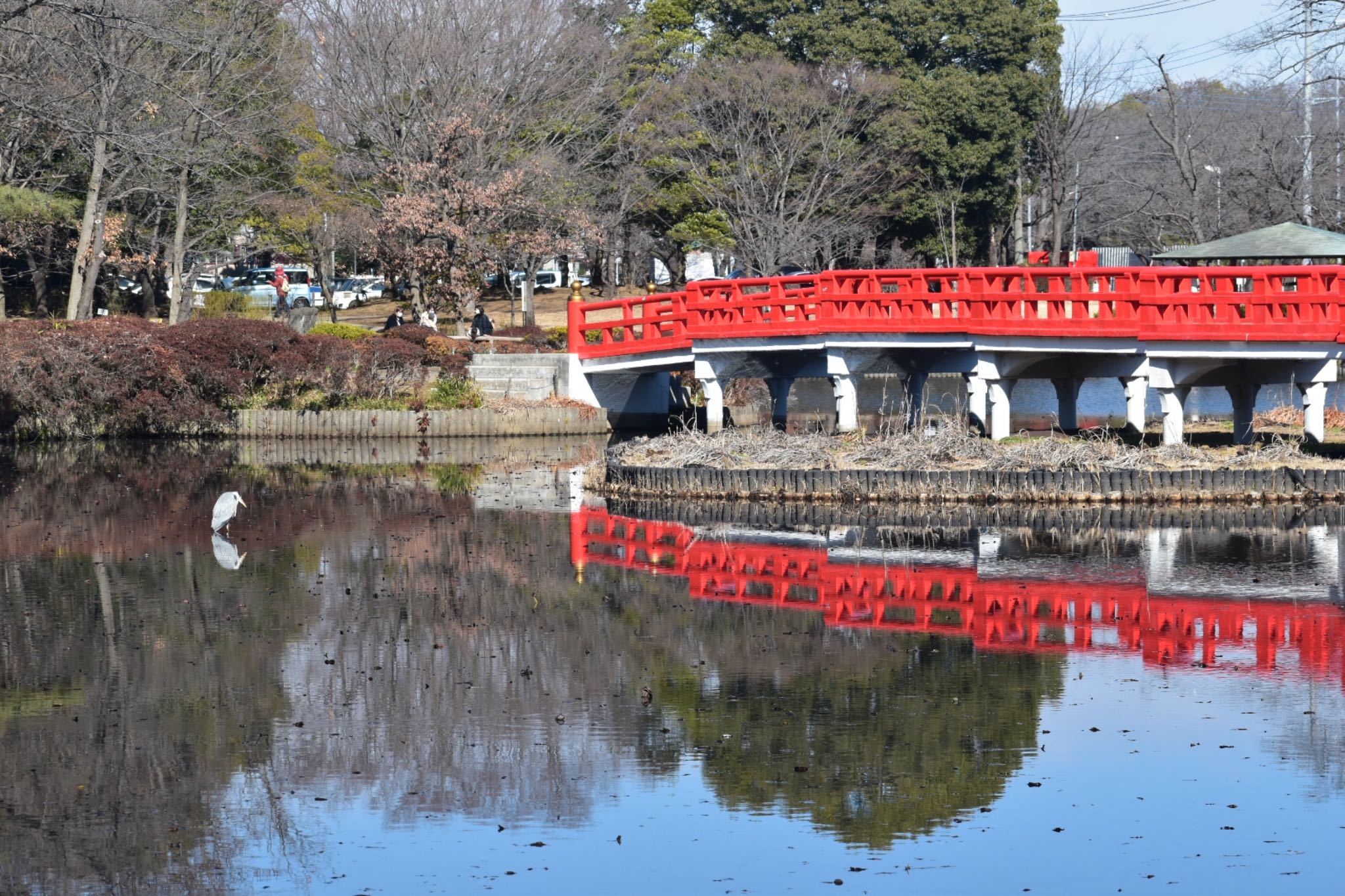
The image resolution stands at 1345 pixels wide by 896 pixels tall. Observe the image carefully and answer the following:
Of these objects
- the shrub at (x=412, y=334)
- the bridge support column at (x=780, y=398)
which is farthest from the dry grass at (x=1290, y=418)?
the shrub at (x=412, y=334)

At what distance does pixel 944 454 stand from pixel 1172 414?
4.04 meters

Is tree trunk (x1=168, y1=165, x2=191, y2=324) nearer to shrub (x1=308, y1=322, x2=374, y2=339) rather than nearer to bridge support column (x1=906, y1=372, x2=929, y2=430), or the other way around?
shrub (x1=308, y1=322, x2=374, y2=339)

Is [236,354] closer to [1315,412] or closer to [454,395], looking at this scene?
[454,395]

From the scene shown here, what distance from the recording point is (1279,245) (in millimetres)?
26406

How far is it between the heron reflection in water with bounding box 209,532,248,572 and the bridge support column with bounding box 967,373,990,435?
12.5 m

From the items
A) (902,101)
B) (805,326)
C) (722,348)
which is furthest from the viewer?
(902,101)

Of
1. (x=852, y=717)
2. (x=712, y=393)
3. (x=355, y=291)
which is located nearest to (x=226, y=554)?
(x=852, y=717)

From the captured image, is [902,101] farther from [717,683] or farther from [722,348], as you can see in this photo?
[717,683]

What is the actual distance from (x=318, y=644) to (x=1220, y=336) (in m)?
15.1

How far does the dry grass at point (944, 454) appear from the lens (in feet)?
74.5

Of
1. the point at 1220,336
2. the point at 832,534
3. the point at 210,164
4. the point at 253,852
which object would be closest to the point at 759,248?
the point at 210,164

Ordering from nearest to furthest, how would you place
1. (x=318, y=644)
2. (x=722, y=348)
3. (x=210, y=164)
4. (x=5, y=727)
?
(x=5, y=727), (x=318, y=644), (x=722, y=348), (x=210, y=164)

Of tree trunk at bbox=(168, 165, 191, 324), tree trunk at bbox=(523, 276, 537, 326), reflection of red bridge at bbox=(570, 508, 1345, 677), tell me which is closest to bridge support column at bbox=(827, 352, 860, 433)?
reflection of red bridge at bbox=(570, 508, 1345, 677)

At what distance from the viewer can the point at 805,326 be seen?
92.4ft
